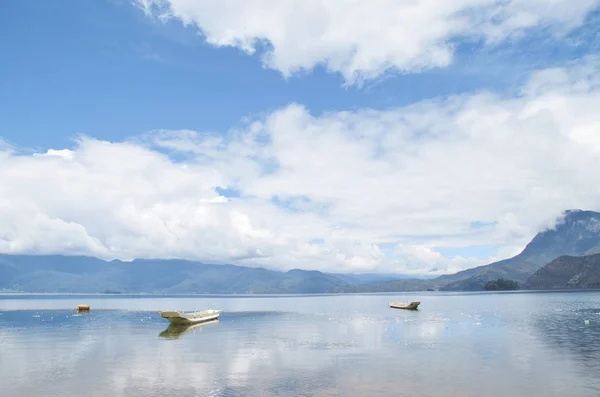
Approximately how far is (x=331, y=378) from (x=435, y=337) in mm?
40920

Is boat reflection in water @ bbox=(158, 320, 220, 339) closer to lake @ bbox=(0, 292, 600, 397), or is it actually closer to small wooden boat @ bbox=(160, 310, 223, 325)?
small wooden boat @ bbox=(160, 310, 223, 325)

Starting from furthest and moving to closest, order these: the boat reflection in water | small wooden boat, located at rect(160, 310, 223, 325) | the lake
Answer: small wooden boat, located at rect(160, 310, 223, 325) → the boat reflection in water → the lake

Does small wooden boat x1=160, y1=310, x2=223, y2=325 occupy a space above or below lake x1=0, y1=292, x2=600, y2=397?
above

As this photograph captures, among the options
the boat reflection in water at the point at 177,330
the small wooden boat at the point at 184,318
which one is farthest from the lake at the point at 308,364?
the small wooden boat at the point at 184,318

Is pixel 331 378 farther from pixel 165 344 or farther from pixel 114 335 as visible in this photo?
pixel 114 335

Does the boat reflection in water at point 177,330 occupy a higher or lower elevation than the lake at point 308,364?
higher

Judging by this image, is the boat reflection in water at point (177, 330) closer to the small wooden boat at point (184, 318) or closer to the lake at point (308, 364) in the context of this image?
the small wooden boat at point (184, 318)

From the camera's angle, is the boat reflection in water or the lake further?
the boat reflection in water

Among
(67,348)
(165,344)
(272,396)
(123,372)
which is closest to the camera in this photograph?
(272,396)

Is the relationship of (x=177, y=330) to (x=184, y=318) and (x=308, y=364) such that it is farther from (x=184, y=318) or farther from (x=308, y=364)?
(x=308, y=364)

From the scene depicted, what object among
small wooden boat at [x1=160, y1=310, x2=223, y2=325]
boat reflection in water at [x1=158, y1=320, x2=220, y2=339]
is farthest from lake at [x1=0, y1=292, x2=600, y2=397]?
small wooden boat at [x1=160, y1=310, x2=223, y2=325]

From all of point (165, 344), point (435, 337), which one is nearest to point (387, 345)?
point (435, 337)

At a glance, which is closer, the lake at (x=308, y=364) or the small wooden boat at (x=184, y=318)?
the lake at (x=308, y=364)

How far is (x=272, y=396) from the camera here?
36688mm
